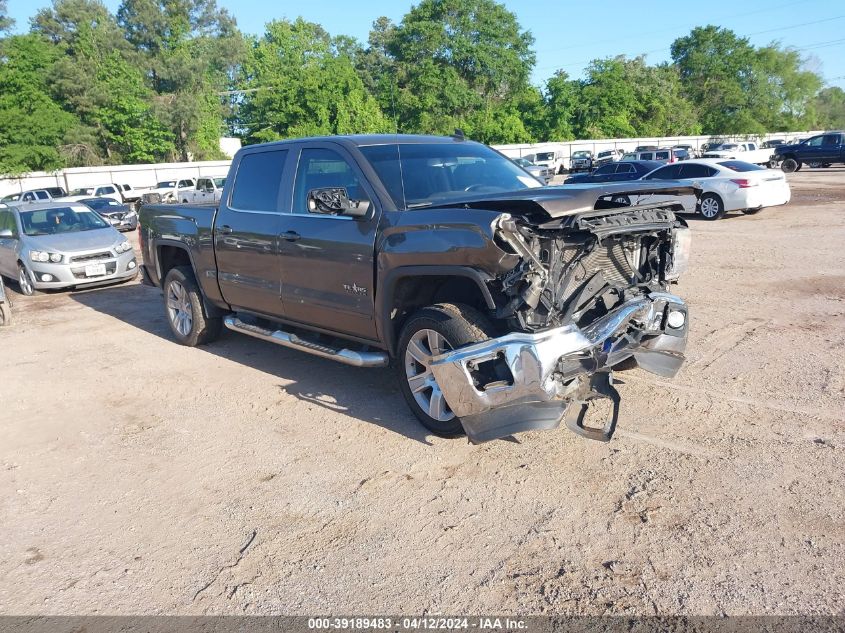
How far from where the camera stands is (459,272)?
14.1ft

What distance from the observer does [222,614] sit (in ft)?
10.2

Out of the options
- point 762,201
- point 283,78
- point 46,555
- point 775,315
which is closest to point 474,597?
point 46,555

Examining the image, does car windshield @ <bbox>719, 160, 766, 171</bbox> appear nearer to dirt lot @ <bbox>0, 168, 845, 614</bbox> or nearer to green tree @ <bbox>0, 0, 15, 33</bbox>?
dirt lot @ <bbox>0, 168, 845, 614</bbox>

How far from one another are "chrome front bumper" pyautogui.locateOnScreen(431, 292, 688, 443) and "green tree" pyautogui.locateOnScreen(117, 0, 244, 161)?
5973 cm

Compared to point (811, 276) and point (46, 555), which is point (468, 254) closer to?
point (46, 555)

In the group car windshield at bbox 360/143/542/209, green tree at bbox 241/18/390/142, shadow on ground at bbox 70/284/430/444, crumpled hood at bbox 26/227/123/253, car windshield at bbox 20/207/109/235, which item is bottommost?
shadow on ground at bbox 70/284/430/444

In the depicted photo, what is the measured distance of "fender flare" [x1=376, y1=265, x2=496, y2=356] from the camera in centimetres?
420

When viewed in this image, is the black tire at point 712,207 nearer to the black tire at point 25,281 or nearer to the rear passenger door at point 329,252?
the rear passenger door at point 329,252

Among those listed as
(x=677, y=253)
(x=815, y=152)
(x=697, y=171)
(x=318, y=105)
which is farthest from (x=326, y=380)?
(x=318, y=105)

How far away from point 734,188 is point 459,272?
14.7 meters

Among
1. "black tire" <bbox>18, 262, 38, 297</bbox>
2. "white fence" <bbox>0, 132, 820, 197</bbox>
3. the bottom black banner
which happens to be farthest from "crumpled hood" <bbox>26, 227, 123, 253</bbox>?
"white fence" <bbox>0, 132, 820, 197</bbox>

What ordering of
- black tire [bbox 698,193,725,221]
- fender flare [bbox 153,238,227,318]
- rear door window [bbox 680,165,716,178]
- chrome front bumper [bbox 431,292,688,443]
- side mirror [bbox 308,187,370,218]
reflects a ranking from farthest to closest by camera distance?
rear door window [bbox 680,165,716,178] → black tire [bbox 698,193,725,221] → fender flare [bbox 153,238,227,318] → side mirror [bbox 308,187,370,218] → chrome front bumper [bbox 431,292,688,443]

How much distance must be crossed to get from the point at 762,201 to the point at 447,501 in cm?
1573

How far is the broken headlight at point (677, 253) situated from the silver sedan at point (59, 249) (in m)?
9.76
